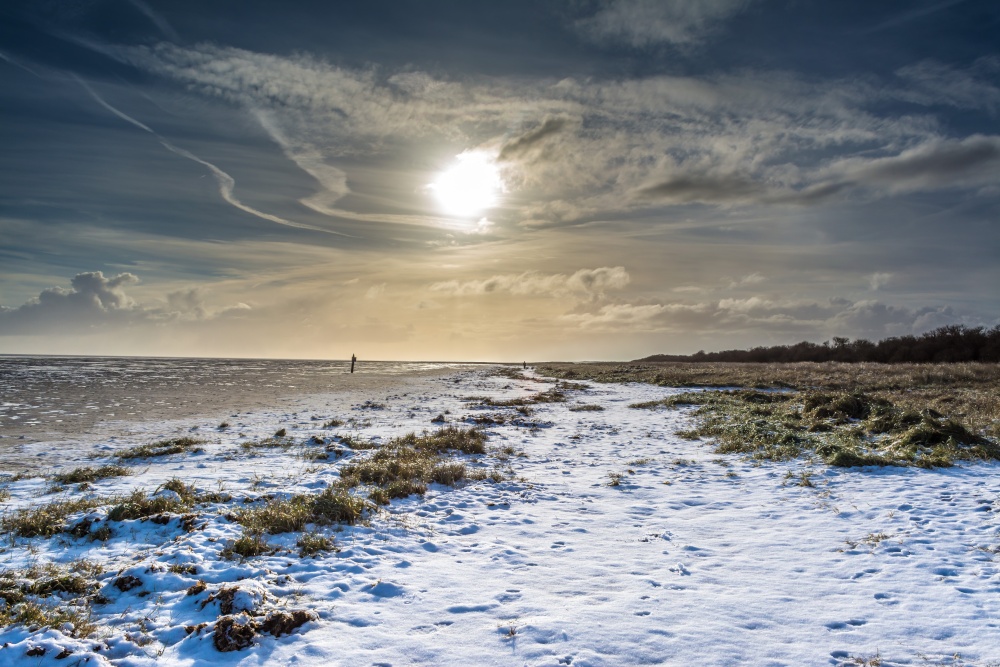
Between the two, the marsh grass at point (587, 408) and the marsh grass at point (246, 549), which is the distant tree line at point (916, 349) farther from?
the marsh grass at point (246, 549)

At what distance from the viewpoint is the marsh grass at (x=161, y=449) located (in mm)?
13773

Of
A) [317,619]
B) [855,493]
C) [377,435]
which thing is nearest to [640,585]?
[317,619]

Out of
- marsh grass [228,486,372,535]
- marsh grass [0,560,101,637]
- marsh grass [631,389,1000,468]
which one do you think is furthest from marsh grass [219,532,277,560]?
marsh grass [631,389,1000,468]

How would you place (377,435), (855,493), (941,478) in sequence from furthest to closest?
(377,435) < (941,478) < (855,493)

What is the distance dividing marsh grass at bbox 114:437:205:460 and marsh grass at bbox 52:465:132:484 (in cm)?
186

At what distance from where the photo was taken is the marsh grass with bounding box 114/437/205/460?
1377 centimetres

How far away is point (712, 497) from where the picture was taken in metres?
10.4

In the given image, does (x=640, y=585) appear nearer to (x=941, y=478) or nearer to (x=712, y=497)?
(x=712, y=497)

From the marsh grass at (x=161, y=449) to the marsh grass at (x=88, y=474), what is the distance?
186 cm

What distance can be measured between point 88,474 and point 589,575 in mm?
11269

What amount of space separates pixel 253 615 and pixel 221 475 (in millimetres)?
7178

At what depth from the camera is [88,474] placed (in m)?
11.1

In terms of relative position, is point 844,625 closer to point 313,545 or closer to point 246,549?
point 313,545

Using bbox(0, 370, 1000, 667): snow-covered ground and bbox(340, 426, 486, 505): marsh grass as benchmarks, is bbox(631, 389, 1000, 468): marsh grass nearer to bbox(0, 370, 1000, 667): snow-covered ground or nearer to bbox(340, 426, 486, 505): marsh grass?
bbox(0, 370, 1000, 667): snow-covered ground
